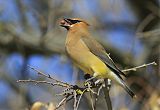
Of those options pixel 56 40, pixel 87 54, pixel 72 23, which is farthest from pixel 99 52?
pixel 56 40

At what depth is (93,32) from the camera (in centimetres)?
841

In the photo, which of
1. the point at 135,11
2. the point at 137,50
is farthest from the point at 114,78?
the point at 135,11

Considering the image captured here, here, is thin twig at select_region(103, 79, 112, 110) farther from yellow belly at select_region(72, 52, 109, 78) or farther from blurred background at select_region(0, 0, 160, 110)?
blurred background at select_region(0, 0, 160, 110)

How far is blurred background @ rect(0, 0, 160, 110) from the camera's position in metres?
7.38

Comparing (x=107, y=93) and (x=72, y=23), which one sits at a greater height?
(x=72, y=23)

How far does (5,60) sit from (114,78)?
3.61 meters

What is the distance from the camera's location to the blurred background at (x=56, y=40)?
7.38 m

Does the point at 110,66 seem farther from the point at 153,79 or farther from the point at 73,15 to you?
the point at 73,15

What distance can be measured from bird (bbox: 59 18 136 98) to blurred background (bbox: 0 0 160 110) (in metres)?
1.82

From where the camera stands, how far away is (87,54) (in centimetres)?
495

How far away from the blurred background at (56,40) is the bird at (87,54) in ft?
5.98

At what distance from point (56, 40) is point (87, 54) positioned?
332cm

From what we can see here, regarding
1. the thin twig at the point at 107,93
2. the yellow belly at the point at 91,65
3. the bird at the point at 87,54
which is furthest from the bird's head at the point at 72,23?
the thin twig at the point at 107,93

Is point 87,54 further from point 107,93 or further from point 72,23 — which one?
point 107,93
